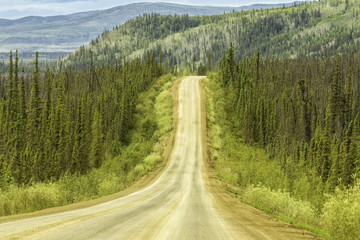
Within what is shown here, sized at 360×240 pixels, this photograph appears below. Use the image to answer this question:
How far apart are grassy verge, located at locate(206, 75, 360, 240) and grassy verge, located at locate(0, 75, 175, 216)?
8284mm

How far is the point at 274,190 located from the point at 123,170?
2394cm

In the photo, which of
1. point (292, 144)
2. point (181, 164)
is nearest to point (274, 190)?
point (181, 164)

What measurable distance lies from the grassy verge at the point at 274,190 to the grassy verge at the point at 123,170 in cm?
828

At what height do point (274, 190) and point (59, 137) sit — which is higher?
point (274, 190)

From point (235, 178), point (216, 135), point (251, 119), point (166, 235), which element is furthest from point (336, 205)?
point (251, 119)

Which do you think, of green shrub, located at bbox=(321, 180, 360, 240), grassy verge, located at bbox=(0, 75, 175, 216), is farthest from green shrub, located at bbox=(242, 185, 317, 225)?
grassy verge, located at bbox=(0, 75, 175, 216)

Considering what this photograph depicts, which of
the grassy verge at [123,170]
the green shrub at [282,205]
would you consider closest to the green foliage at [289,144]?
the green shrub at [282,205]

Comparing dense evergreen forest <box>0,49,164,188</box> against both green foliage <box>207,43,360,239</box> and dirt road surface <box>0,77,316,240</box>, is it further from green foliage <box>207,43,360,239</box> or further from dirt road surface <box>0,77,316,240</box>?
dirt road surface <box>0,77,316,240</box>

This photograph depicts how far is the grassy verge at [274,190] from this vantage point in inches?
477

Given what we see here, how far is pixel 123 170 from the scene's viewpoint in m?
43.6

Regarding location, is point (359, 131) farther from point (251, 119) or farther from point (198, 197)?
point (198, 197)

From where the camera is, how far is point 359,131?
10062 cm

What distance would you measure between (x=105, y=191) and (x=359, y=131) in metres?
92.9

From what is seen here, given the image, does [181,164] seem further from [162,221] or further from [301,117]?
[301,117]
